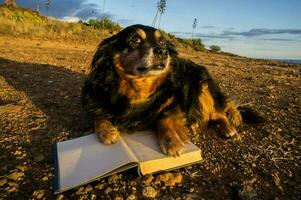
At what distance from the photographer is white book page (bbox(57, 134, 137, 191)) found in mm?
2381

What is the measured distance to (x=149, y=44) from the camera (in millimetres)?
3414

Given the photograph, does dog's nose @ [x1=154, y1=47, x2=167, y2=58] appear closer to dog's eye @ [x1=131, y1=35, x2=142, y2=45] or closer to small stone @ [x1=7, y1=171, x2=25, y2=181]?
dog's eye @ [x1=131, y1=35, x2=142, y2=45]

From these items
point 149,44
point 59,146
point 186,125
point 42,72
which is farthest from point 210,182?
point 42,72

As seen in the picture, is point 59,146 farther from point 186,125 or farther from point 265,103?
point 265,103

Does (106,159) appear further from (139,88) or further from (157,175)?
(139,88)

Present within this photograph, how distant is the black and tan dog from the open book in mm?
249

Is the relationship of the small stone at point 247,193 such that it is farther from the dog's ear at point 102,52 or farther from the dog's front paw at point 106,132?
the dog's ear at point 102,52

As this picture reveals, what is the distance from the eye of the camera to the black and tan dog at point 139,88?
10.8ft

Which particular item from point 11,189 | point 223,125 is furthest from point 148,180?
point 223,125

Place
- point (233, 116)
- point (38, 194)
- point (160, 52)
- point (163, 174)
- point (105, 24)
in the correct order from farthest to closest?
1. point (105, 24)
2. point (233, 116)
3. point (160, 52)
4. point (163, 174)
5. point (38, 194)

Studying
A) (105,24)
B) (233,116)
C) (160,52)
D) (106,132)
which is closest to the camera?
(106,132)

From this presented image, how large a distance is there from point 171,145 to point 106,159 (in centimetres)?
54

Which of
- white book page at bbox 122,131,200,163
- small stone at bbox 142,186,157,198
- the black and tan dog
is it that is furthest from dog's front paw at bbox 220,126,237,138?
small stone at bbox 142,186,157,198

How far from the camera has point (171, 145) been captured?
107 inches
